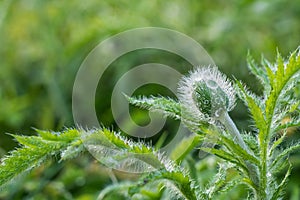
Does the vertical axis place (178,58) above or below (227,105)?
above

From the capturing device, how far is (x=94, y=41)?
158 cm

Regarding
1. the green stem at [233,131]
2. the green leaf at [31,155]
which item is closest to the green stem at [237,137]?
the green stem at [233,131]

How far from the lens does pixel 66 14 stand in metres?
1.73

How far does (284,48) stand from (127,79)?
1.36 feet

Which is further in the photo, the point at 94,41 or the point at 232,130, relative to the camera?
the point at 94,41

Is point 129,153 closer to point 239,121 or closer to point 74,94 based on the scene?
point 239,121

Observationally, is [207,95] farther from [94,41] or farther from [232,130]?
[94,41]

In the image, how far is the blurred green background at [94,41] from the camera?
1.38 m

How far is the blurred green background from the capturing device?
138 centimetres

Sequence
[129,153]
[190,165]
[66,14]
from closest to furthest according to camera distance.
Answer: [129,153], [190,165], [66,14]

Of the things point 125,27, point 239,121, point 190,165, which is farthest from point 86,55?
point 190,165

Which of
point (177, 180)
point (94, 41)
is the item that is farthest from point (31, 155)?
point (94, 41)

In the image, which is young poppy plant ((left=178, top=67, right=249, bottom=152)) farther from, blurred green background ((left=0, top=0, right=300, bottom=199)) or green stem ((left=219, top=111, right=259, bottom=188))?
blurred green background ((left=0, top=0, right=300, bottom=199))

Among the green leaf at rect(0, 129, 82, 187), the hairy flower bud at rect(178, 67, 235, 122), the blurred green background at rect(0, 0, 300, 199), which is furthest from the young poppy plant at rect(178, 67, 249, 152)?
the blurred green background at rect(0, 0, 300, 199)
